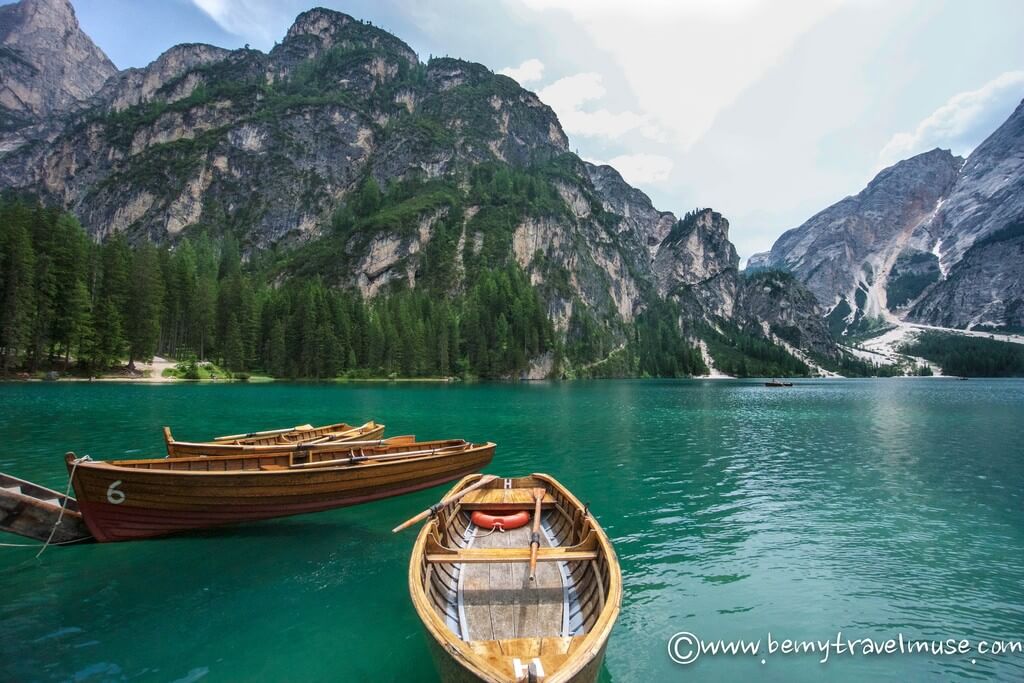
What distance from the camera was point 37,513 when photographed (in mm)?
11617

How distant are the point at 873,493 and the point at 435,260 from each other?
181m

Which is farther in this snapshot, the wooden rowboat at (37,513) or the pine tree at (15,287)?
the pine tree at (15,287)

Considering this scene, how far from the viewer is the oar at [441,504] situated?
35.1ft

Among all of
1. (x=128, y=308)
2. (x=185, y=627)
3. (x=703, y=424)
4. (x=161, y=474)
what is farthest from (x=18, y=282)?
(x=703, y=424)

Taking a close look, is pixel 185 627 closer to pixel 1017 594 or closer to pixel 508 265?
pixel 1017 594

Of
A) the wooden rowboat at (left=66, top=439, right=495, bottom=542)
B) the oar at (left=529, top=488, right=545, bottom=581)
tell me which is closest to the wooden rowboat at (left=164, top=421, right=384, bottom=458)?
the wooden rowboat at (left=66, top=439, right=495, bottom=542)

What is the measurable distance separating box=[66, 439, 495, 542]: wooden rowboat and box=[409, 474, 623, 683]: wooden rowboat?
18.6 ft

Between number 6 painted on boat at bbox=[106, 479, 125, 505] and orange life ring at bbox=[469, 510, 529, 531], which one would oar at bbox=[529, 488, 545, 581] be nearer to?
orange life ring at bbox=[469, 510, 529, 531]

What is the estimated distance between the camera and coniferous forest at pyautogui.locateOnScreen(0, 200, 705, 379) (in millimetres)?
67562

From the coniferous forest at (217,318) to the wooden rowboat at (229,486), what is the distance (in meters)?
73.1

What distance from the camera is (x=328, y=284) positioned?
178 m

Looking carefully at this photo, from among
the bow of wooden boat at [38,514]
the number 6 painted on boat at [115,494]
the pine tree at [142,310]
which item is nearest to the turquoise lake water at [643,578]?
the bow of wooden boat at [38,514]

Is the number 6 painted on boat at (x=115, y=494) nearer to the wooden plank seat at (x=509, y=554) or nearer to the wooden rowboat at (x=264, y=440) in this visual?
the wooden rowboat at (x=264, y=440)

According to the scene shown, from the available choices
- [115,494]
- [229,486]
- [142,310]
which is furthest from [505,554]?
[142,310]
